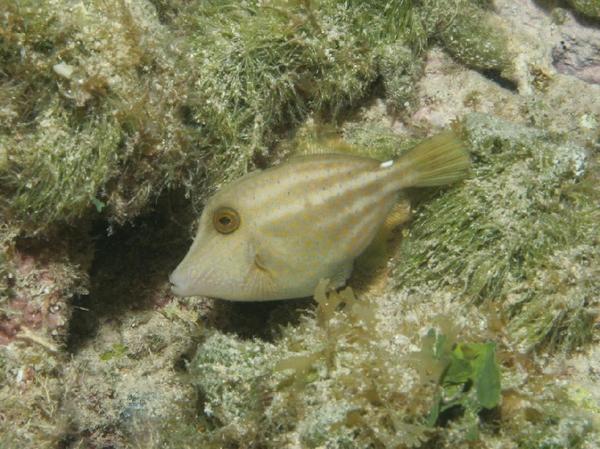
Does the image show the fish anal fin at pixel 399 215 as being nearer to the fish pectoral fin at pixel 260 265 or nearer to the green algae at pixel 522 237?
the green algae at pixel 522 237

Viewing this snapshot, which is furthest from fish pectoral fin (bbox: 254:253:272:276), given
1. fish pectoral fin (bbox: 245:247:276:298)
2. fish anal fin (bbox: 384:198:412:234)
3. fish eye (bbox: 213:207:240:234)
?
fish anal fin (bbox: 384:198:412:234)

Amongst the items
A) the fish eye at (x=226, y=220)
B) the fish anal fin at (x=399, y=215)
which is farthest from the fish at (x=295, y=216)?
the fish anal fin at (x=399, y=215)

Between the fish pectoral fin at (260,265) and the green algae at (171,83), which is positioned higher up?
the green algae at (171,83)

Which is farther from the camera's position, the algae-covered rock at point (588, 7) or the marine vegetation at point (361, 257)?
the algae-covered rock at point (588, 7)

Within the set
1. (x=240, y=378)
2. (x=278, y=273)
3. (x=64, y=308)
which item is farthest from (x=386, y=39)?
(x=64, y=308)

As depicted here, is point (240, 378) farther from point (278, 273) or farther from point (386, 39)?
point (386, 39)

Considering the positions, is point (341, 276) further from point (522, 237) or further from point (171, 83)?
point (171, 83)

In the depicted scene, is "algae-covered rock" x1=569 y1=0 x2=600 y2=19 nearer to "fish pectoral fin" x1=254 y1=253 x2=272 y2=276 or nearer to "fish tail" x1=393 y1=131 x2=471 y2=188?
"fish tail" x1=393 y1=131 x2=471 y2=188

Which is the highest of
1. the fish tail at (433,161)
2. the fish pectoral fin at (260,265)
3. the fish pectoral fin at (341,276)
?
the fish tail at (433,161)
